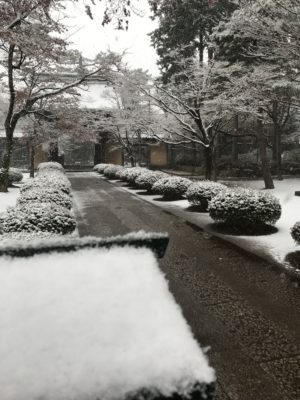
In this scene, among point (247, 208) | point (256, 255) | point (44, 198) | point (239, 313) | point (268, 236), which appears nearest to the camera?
point (239, 313)

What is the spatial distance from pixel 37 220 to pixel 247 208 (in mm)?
5300

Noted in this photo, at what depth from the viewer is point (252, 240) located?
805 centimetres

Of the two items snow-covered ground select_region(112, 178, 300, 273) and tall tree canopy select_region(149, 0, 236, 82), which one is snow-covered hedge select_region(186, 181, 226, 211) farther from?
tall tree canopy select_region(149, 0, 236, 82)

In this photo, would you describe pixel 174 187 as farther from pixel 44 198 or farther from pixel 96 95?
pixel 96 95

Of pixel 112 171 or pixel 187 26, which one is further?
pixel 112 171

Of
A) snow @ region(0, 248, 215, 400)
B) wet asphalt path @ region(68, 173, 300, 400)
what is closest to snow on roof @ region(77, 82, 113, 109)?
wet asphalt path @ region(68, 173, 300, 400)

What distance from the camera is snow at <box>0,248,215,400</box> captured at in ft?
4.42

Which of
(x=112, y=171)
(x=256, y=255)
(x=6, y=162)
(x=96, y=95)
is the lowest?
(x=256, y=255)

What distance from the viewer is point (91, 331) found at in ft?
5.06

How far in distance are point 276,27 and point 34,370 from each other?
11.7m

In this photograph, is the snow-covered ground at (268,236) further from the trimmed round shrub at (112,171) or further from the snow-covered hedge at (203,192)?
the trimmed round shrub at (112,171)

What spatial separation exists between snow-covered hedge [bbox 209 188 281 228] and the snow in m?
7.17

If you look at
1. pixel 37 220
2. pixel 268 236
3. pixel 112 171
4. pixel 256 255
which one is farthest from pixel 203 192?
pixel 112 171

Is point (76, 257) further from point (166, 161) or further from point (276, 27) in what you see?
point (166, 161)
